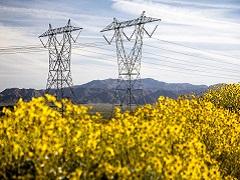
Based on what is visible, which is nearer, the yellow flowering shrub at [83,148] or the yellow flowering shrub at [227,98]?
the yellow flowering shrub at [83,148]

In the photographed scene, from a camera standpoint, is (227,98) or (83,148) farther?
(227,98)

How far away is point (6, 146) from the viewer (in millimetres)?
12859

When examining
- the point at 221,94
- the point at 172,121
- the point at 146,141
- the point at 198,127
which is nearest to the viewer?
the point at 146,141

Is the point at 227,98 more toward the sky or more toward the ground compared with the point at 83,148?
more toward the sky

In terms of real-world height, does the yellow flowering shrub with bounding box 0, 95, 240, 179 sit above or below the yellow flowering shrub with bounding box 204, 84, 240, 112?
below

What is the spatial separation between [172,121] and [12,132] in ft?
18.5

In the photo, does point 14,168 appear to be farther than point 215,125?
No

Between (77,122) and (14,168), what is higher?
(77,122)

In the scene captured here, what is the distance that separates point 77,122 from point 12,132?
1.76 m

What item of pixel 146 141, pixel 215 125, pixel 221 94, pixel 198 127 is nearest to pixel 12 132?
pixel 146 141

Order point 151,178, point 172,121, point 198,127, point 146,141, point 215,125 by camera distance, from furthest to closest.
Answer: point 215,125
point 198,127
point 172,121
point 146,141
point 151,178

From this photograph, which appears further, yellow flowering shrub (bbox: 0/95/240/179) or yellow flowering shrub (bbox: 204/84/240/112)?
yellow flowering shrub (bbox: 204/84/240/112)

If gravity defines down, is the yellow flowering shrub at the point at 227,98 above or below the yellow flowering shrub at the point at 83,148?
above

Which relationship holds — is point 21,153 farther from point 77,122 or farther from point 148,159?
point 148,159
